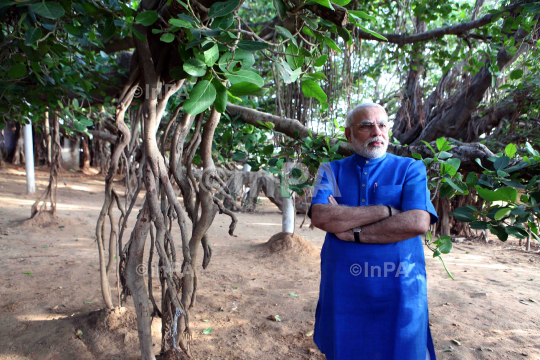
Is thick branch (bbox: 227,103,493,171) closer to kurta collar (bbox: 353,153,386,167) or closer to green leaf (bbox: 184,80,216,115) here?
kurta collar (bbox: 353,153,386,167)

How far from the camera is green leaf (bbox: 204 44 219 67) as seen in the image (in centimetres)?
89

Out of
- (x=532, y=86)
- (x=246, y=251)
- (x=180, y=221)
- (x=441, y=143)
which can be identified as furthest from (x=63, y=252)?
(x=532, y=86)

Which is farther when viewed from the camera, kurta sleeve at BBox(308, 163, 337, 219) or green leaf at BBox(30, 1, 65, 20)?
kurta sleeve at BBox(308, 163, 337, 219)

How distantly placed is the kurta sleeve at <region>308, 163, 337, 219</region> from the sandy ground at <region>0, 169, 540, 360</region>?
132 cm

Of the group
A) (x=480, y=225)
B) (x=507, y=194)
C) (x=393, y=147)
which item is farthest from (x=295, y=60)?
(x=393, y=147)

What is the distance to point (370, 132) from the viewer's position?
5.00ft

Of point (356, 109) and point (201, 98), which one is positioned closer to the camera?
point (201, 98)

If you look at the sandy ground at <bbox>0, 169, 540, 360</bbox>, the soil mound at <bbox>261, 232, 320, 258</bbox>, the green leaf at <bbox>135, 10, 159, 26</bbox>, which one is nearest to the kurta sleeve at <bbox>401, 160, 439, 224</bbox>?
the green leaf at <bbox>135, 10, 159, 26</bbox>

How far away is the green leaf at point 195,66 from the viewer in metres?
0.90

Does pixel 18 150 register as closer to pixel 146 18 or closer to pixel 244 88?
pixel 146 18

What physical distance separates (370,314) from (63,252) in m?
4.60

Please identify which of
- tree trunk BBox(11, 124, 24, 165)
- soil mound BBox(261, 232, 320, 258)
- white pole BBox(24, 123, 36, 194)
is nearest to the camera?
soil mound BBox(261, 232, 320, 258)

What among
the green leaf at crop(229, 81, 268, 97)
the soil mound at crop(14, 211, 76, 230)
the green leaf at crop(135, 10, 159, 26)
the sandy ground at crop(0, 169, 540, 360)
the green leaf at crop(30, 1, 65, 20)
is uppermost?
the green leaf at crop(135, 10, 159, 26)

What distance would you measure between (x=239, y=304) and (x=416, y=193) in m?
2.20
